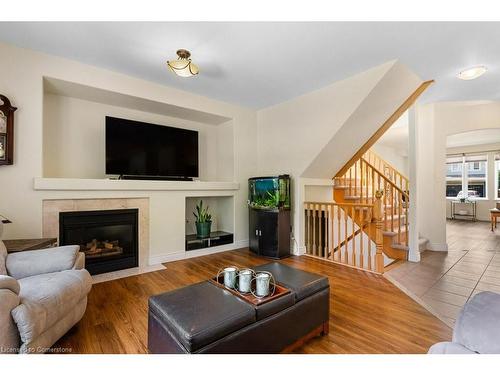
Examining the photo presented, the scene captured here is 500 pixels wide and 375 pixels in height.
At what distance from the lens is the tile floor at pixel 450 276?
2.31m

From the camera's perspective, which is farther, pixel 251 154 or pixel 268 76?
pixel 251 154

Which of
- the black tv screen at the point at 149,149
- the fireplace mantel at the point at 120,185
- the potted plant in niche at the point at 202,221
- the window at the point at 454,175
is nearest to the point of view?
the fireplace mantel at the point at 120,185

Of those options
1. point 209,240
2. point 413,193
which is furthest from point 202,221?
point 413,193

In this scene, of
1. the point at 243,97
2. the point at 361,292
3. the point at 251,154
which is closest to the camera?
the point at 361,292

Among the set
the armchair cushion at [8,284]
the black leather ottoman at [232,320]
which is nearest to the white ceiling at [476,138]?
the black leather ottoman at [232,320]

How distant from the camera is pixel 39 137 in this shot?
8.86 ft

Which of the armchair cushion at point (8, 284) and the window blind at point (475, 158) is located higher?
the window blind at point (475, 158)

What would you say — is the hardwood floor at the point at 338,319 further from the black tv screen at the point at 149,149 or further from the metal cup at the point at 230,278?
the black tv screen at the point at 149,149

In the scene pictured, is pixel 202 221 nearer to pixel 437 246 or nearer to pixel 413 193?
pixel 413 193

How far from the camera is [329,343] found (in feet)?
5.55

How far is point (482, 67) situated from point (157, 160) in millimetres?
4453

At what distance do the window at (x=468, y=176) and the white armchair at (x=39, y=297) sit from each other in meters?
10.9
